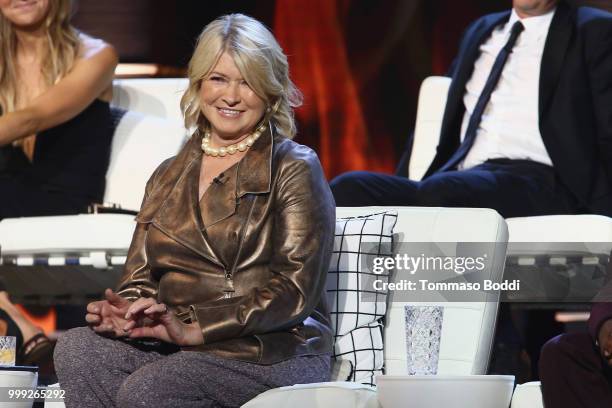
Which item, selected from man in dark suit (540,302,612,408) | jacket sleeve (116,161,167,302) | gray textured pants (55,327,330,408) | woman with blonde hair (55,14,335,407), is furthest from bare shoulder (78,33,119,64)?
man in dark suit (540,302,612,408)

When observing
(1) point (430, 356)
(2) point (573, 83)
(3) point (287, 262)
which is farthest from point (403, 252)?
(2) point (573, 83)

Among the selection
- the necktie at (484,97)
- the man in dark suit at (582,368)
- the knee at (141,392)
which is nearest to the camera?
the knee at (141,392)

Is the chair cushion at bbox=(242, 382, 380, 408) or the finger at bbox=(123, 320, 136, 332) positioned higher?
the finger at bbox=(123, 320, 136, 332)

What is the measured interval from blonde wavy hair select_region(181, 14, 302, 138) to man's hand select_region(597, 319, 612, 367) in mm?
804

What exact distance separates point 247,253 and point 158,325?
248 millimetres

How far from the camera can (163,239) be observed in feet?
7.72

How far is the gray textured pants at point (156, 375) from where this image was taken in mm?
2070

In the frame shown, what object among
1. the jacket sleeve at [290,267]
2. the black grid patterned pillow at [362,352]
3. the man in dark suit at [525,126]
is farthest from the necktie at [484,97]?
the jacket sleeve at [290,267]

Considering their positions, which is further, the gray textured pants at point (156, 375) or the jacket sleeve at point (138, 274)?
the jacket sleeve at point (138, 274)

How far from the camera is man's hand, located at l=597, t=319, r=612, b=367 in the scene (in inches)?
88.6

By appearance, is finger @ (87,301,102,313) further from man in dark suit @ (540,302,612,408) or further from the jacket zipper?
man in dark suit @ (540,302,612,408)

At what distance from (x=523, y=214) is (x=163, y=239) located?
1482mm

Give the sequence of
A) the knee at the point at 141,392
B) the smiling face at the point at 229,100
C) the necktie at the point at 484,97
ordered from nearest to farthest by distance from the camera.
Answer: the knee at the point at 141,392
the smiling face at the point at 229,100
the necktie at the point at 484,97

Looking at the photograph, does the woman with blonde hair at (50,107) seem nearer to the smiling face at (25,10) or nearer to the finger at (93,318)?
the smiling face at (25,10)
